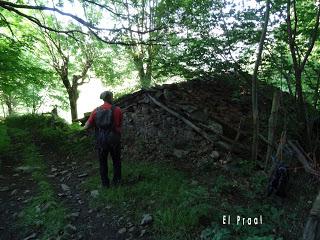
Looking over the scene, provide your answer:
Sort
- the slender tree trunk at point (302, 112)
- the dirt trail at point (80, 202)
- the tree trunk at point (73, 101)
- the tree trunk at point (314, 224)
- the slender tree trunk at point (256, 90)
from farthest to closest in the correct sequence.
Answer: the tree trunk at point (73, 101)
the slender tree trunk at point (302, 112)
the slender tree trunk at point (256, 90)
the dirt trail at point (80, 202)
the tree trunk at point (314, 224)

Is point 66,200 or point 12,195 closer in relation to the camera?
point 66,200

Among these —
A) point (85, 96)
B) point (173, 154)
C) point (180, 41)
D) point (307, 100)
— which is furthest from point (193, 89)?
point (85, 96)

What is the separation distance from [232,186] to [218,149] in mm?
1618

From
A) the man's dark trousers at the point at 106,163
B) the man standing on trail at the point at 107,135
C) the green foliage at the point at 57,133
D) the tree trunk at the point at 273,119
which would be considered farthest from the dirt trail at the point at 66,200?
the tree trunk at the point at 273,119

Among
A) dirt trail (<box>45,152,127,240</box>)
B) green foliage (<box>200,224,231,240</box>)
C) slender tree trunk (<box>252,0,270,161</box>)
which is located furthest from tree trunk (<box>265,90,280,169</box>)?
dirt trail (<box>45,152,127,240</box>)

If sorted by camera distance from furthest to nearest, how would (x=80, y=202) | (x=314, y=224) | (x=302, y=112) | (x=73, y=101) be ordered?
1. (x=73, y=101)
2. (x=302, y=112)
3. (x=80, y=202)
4. (x=314, y=224)

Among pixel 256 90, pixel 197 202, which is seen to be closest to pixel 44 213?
pixel 197 202

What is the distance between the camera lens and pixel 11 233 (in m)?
5.16

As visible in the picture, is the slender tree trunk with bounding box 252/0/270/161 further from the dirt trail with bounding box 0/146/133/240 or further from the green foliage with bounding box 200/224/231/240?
the dirt trail with bounding box 0/146/133/240

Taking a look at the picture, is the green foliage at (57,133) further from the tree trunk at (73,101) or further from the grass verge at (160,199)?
the grass verge at (160,199)

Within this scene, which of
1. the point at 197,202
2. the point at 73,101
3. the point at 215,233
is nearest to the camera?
the point at 215,233

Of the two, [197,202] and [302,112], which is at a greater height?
[302,112]

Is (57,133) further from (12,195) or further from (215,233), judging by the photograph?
(215,233)

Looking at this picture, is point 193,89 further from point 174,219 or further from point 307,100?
point 174,219
